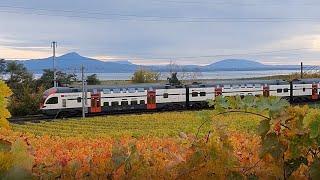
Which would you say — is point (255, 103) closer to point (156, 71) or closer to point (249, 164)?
point (249, 164)

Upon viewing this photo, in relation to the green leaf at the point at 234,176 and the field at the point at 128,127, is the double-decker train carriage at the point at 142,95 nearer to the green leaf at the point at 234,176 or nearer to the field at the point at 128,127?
the field at the point at 128,127

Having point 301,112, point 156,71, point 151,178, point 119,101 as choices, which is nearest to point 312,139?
point 301,112

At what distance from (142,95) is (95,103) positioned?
395 cm

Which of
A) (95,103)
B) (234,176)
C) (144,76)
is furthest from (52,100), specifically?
(234,176)

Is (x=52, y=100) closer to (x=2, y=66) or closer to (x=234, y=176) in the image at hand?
(x=2, y=66)

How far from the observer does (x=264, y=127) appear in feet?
8.71

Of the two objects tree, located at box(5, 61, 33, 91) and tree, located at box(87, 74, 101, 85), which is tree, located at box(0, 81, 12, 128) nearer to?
tree, located at box(5, 61, 33, 91)

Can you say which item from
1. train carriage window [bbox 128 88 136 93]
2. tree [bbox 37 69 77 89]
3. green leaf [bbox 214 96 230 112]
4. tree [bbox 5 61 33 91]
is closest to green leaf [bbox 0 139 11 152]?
green leaf [bbox 214 96 230 112]

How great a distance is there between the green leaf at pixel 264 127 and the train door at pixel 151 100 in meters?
38.4

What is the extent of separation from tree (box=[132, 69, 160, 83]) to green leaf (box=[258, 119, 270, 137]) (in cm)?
6351

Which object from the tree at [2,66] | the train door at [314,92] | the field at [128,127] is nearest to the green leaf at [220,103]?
the field at [128,127]

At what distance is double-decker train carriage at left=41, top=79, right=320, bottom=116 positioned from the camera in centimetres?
Result: 3772

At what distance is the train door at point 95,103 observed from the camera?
38750 mm

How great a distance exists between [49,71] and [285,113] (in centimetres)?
5472
